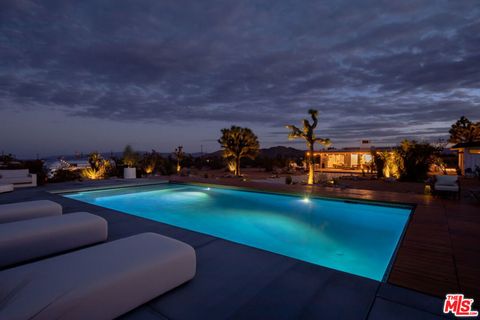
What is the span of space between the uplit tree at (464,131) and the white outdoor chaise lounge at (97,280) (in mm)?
30492

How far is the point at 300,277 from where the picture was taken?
91.5 inches

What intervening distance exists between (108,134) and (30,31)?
19582 mm

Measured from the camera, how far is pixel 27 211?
12.2ft

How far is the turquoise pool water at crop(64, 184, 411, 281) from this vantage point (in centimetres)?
454

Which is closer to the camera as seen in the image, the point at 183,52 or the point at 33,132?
the point at 183,52

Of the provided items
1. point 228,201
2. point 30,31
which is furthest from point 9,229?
point 30,31

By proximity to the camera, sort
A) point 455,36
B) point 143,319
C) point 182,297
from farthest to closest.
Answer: point 455,36, point 182,297, point 143,319

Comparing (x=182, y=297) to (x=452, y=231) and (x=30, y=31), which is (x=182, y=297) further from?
(x=30, y=31)

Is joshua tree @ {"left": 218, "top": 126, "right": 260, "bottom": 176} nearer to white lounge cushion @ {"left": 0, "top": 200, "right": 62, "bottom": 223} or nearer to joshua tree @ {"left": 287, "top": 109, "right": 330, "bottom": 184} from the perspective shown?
joshua tree @ {"left": 287, "top": 109, "right": 330, "bottom": 184}

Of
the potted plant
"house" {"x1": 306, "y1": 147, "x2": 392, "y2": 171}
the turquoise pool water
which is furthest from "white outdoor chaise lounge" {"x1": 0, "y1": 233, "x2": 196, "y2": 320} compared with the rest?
"house" {"x1": 306, "y1": 147, "x2": 392, "y2": 171}

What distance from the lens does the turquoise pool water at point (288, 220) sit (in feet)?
14.9

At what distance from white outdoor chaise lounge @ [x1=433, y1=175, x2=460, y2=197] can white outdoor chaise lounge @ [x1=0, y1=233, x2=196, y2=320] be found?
796 centimetres

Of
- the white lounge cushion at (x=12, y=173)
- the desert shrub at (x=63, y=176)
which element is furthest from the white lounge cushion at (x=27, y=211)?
the desert shrub at (x=63, y=176)

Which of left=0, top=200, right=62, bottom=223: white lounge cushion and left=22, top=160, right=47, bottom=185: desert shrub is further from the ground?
left=22, top=160, right=47, bottom=185: desert shrub
